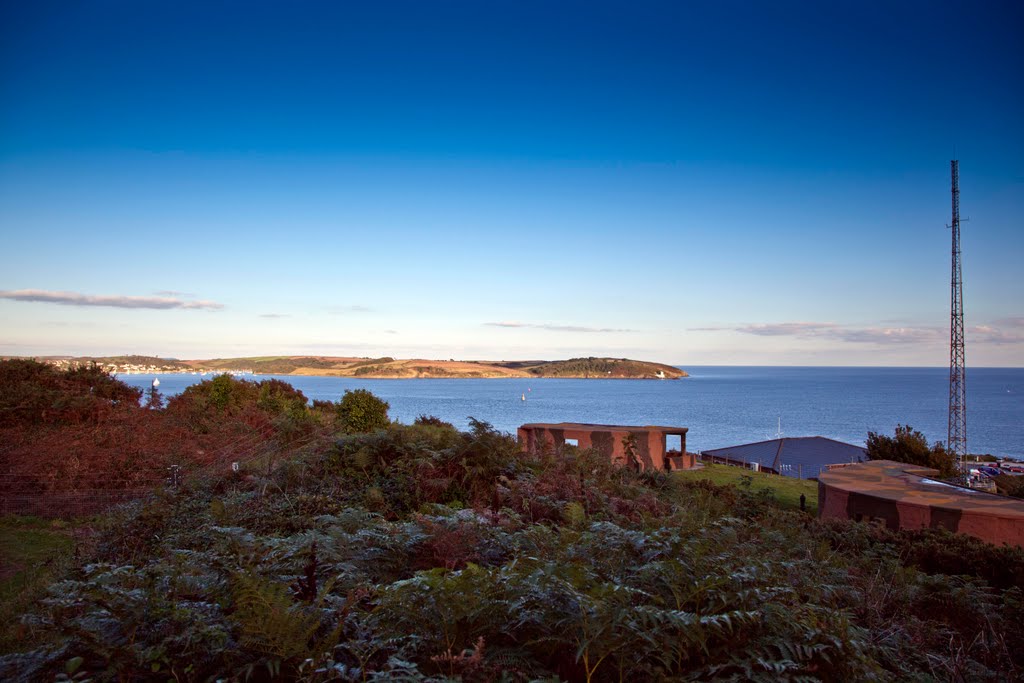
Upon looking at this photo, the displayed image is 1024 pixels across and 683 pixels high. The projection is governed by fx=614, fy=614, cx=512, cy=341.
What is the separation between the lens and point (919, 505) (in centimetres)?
1294

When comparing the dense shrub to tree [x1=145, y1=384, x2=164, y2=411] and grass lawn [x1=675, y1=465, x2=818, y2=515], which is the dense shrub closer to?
grass lawn [x1=675, y1=465, x2=818, y2=515]

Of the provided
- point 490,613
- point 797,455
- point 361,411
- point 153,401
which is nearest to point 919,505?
point 490,613

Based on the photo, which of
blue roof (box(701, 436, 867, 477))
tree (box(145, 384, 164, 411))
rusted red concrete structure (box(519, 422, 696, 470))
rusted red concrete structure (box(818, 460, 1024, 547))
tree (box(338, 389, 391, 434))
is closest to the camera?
rusted red concrete structure (box(818, 460, 1024, 547))

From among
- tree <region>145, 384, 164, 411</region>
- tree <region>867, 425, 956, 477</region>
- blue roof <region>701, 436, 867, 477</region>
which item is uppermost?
tree <region>145, 384, 164, 411</region>

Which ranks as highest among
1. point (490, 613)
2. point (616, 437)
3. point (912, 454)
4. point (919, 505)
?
point (490, 613)

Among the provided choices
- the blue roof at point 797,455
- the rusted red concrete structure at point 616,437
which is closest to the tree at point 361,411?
the rusted red concrete structure at point 616,437

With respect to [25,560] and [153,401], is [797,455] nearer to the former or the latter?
[153,401]

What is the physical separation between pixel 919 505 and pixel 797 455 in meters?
22.3

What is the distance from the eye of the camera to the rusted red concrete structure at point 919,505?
12.1 m

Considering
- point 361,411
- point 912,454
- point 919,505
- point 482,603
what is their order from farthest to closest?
point 912,454 → point 361,411 → point 919,505 → point 482,603

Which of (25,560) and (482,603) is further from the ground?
(482,603)

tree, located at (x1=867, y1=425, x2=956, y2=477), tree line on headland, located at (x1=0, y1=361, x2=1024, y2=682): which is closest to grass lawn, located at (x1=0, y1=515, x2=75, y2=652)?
tree line on headland, located at (x1=0, y1=361, x2=1024, y2=682)

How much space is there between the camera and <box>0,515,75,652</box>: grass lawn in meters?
5.33

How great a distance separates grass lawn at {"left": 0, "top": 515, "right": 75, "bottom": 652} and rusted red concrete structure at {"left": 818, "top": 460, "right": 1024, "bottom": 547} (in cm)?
1206
